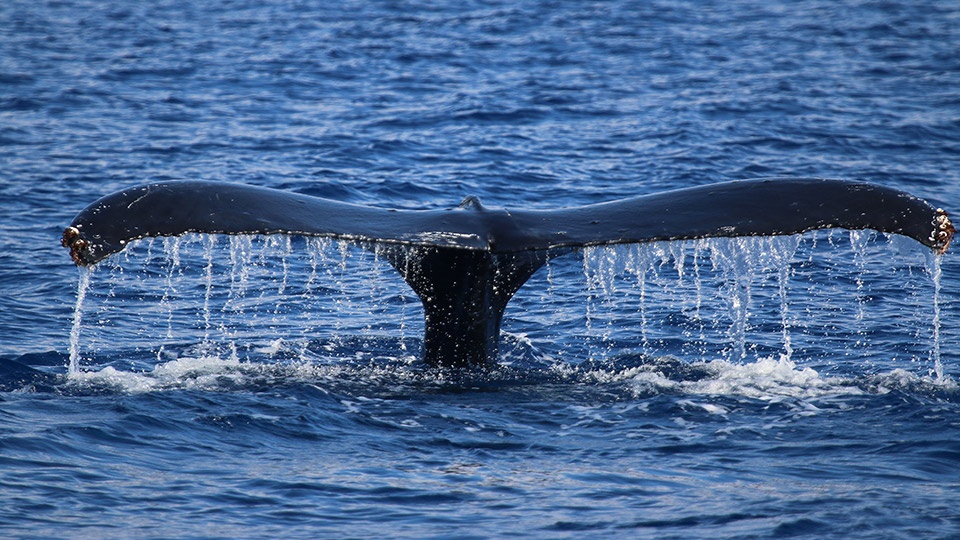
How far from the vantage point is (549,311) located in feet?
35.1

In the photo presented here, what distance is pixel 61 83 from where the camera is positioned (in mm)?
20406

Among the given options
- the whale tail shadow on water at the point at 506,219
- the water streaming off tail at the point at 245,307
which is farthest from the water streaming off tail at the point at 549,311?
the whale tail shadow on water at the point at 506,219

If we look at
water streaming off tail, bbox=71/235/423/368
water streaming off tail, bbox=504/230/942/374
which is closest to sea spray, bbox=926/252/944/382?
water streaming off tail, bbox=504/230/942/374

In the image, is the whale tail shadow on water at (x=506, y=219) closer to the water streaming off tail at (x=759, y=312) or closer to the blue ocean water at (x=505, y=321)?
the blue ocean water at (x=505, y=321)

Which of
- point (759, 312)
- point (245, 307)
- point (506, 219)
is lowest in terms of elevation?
point (759, 312)

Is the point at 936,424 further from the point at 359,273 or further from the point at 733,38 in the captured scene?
the point at 733,38

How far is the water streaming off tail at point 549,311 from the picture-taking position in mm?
9320

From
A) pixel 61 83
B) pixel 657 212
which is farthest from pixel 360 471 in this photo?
pixel 61 83

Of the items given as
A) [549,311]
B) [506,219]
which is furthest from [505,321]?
[506,219]

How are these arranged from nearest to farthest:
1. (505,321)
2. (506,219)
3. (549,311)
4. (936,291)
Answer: (506,219) < (936,291) < (505,321) < (549,311)

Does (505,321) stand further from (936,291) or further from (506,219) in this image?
(936,291)

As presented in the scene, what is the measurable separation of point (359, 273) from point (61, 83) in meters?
10.5

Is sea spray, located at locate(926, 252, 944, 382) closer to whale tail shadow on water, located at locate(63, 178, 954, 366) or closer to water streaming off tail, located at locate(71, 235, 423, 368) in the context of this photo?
whale tail shadow on water, located at locate(63, 178, 954, 366)

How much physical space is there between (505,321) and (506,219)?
3.60 meters
